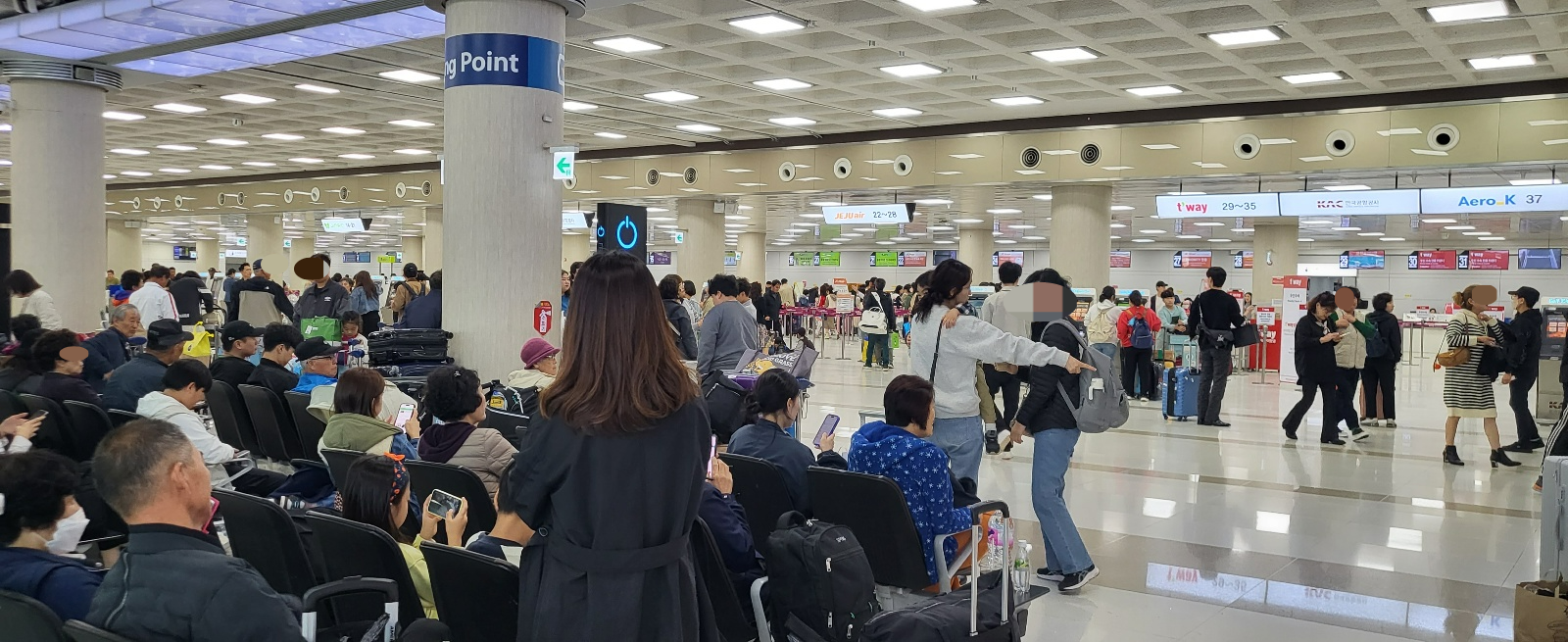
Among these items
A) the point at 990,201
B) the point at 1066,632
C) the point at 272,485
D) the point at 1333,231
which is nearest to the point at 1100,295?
the point at 990,201

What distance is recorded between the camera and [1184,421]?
11.9 metres

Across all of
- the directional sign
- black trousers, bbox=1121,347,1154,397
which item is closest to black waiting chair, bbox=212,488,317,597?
the directional sign

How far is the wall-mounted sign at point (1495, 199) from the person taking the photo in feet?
40.6

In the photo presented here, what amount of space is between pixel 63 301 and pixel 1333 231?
3086cm

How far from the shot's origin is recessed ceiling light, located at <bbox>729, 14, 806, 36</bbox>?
9.55 m

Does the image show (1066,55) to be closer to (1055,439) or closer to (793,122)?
(793,122)

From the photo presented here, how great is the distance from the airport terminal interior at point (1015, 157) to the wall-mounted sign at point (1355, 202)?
0.03 metres

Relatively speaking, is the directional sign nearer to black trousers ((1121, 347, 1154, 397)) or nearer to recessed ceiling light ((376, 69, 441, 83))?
recessed ceiling light ((376, 69, 441, 83))

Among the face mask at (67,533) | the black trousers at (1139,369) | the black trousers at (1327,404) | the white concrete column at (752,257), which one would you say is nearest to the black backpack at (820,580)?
the face mask at (67,533)

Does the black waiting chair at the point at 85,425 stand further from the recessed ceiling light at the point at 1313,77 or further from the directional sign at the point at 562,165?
the recessed ceiling light at the point at 1313,77

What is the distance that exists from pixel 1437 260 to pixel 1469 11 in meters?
30.9

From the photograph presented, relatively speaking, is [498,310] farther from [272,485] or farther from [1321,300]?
[1321,300]

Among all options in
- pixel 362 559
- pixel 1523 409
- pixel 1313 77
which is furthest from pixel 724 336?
pixel 1523 409

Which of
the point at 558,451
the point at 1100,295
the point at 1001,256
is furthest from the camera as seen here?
the point at 1001,256
